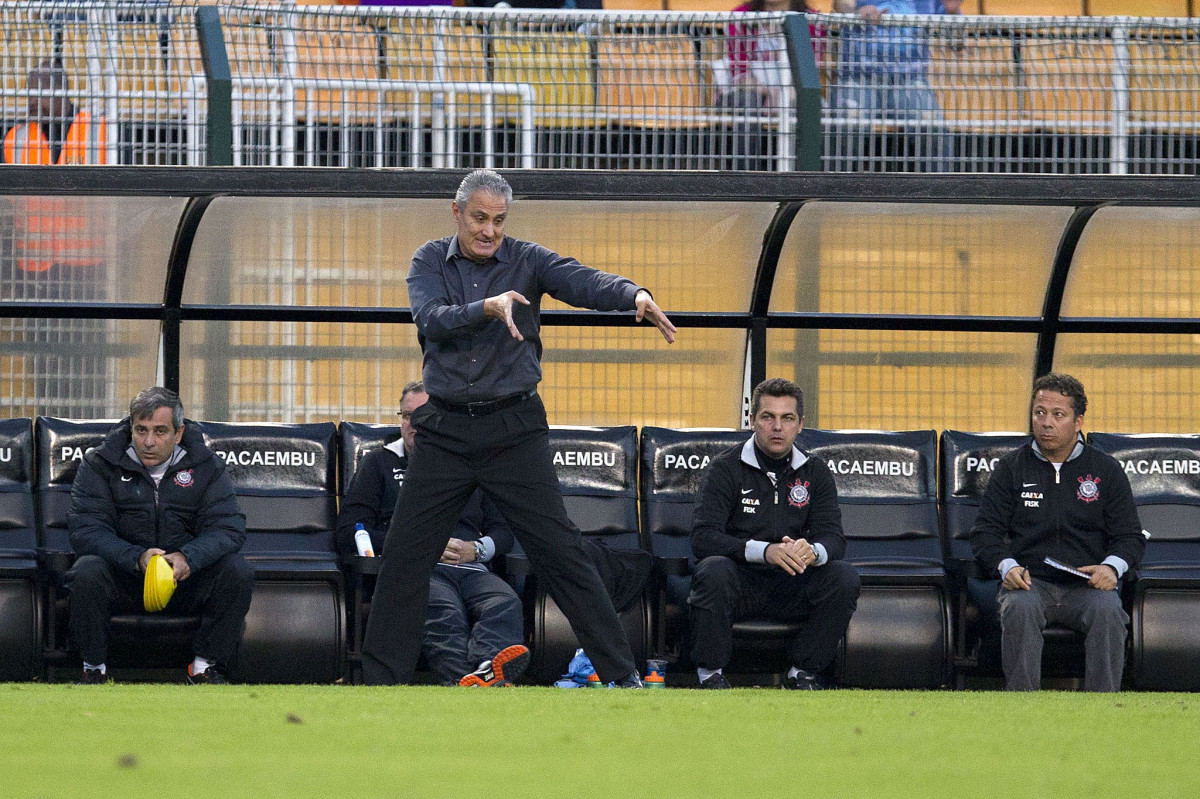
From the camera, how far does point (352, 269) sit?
8555 mm

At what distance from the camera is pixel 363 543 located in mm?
6875

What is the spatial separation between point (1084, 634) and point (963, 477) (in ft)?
4.02

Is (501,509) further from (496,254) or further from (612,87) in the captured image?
(612,87)

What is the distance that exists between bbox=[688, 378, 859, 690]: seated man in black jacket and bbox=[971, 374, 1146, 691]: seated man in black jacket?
659 millimetres

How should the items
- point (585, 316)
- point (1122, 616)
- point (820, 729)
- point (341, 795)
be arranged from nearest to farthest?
point (341, 795)
point (820, 729)
point (1122, 616)
point (585, 316)

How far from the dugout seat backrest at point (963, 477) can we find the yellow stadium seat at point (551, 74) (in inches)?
95.9

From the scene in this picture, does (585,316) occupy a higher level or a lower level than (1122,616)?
higher

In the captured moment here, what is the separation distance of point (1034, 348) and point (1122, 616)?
239 centimetres

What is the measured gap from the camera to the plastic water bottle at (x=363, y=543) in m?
6.78

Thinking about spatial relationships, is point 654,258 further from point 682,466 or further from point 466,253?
point 466,253

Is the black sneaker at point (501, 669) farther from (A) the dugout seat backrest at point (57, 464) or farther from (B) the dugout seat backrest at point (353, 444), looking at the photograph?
(A) the dugout seat backrest at point (57, 464)

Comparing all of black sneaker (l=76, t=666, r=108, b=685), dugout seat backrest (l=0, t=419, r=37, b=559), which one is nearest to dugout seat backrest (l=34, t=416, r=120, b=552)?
dugout seat backrest (l=0, t=419, r=37, b=559)

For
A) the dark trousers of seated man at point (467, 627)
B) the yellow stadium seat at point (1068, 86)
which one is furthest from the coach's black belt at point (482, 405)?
the yellow stadium seat at point (1068, 86)

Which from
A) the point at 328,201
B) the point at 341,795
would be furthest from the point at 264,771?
the point at 328,201
